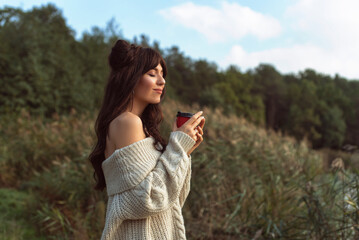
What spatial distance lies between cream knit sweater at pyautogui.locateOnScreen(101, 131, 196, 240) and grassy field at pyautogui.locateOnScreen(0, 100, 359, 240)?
1.54 metres

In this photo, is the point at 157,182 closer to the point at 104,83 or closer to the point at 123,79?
the point at 123,79

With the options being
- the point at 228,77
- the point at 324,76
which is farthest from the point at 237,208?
the point at 324,76

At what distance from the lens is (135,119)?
1868 millimetres

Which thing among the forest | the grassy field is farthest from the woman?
the grassy field

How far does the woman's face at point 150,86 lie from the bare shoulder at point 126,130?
15 centimetres

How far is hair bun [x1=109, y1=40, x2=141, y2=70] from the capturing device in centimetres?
194

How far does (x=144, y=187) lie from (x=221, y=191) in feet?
8.80

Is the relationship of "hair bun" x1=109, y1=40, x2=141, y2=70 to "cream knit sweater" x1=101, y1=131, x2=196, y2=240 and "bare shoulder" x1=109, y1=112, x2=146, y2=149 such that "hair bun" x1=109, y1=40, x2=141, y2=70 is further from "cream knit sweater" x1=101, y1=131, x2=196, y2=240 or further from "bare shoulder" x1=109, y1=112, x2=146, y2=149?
"cream knit sweater" x1=101, y1=131, x2=196, y2=240

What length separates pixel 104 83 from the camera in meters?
4.57

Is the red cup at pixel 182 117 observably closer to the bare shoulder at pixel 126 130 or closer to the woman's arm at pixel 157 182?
the woman's arm at pixel 157 182

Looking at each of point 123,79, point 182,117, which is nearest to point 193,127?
point 182,117

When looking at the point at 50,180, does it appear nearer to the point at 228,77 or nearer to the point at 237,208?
the point at 237,208

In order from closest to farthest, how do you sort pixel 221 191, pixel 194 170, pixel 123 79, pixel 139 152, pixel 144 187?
pixel 144 187 < pixel 139 152 < pixel 123 79 < pixel 221 191 < pixel 194 170

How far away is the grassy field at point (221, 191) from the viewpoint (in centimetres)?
318
